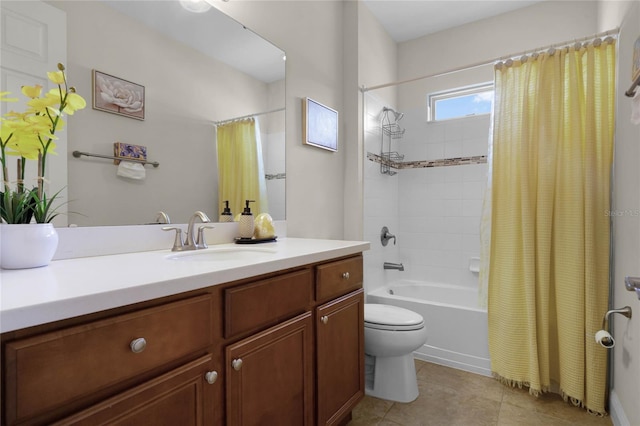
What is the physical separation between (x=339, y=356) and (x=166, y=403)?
31.9 inches

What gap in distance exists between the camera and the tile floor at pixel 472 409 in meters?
1.69

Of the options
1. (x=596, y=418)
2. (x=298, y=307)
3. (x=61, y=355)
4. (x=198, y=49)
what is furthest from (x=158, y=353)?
(x=596, y=418)

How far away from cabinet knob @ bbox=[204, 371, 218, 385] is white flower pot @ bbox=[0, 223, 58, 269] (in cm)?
55

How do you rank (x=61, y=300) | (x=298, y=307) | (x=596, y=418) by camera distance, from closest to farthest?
(x=61, y=300)
(x=298, y=307)
(x=596, y=418)

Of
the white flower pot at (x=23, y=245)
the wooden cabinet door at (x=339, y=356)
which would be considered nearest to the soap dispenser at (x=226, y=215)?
the wooden cabinet door at (x=339, y=356)

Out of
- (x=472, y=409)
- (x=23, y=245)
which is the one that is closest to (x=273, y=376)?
(x=23, y=245)

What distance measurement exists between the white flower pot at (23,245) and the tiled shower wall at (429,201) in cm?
210

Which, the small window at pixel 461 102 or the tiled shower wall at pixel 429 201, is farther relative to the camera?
the small window at pixel 461 102

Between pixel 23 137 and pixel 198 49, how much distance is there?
866mm

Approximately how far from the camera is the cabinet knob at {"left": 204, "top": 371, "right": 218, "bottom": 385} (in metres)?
0.86

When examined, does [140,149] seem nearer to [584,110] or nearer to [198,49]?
[198,49]

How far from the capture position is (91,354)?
2.08ft

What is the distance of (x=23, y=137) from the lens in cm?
91

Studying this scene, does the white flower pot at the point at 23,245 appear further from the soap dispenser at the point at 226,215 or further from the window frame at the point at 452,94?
the window frame at the point at 452,94
